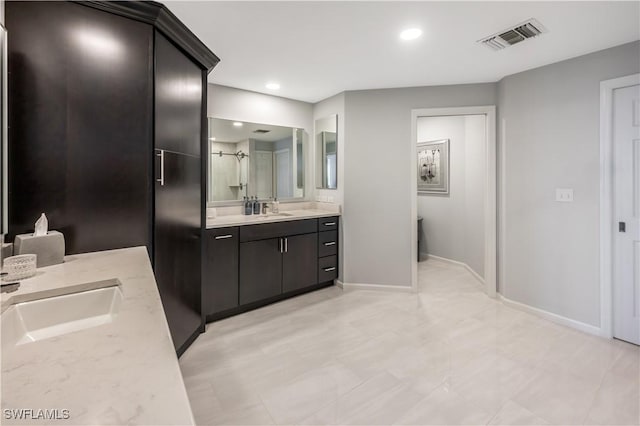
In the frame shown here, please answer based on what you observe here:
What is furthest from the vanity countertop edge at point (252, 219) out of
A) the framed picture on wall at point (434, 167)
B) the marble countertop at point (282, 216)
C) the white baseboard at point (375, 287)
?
the framed picture on wall at point (434, 167)

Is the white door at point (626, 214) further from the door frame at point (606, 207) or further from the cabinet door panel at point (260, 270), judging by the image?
the cabinet door panel at point (260, 270)

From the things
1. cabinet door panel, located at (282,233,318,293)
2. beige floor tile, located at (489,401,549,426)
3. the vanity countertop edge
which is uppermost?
the vanity countertop edge

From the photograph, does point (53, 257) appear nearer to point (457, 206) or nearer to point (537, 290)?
point (537, 290)

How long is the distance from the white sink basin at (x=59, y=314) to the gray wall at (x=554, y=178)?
342 cm

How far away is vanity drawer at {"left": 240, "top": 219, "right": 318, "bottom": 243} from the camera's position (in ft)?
9.88

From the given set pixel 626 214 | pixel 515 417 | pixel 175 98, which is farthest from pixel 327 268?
pixel 626 214

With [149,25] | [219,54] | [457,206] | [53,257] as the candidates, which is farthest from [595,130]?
[53,257]

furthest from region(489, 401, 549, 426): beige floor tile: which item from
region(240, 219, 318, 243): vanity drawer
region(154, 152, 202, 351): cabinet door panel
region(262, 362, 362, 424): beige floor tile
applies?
region(240, 219, 318, 243): vanity drawer

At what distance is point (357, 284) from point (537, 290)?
1833 millimetres

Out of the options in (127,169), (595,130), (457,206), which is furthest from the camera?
(457,206)

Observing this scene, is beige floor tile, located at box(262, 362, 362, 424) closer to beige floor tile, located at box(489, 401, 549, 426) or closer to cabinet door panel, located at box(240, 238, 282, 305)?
beige floor tile, located at box(489, 401, 549, 426)

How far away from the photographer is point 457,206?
186 inches

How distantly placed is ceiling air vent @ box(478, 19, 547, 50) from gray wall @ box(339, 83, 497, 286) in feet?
3.27

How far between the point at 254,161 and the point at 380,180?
1532 mm
